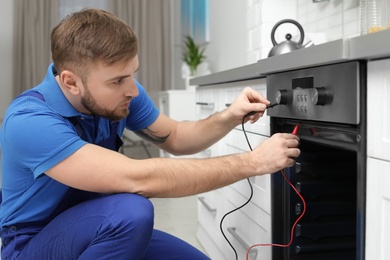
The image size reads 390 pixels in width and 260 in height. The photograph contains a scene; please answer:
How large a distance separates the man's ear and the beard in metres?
0.03

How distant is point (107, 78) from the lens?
1.31m

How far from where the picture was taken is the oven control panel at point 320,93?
3.07ft

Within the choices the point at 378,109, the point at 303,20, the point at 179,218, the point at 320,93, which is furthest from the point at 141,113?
the point at 179,218

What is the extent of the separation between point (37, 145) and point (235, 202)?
33.9 inches

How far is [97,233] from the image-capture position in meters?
1.22

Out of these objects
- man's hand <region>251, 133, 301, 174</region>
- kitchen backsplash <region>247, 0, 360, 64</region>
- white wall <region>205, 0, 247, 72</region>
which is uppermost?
white wall <region>205, 0, 247, 72</region>

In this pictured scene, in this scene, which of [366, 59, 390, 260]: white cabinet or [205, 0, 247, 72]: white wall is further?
[205, 0, 247, 72]: white wall

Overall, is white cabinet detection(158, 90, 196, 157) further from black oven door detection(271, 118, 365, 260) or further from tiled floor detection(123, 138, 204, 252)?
black oven door detection(271, 118, 365, 260)

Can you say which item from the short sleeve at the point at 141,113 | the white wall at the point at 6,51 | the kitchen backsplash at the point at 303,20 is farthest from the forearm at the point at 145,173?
the white wall at the point at 6,51

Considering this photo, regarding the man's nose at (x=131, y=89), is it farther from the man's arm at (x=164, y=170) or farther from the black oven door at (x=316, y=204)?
the black oven door at (x=316, y=204)

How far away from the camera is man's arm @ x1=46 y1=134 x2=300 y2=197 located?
119 cm

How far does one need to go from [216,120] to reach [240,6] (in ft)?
7.44

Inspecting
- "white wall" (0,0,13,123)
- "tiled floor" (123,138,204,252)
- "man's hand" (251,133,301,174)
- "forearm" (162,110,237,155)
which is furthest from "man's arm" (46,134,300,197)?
"white wall" (0,0,13,123)

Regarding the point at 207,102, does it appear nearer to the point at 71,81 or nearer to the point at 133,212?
the point at 71,81
